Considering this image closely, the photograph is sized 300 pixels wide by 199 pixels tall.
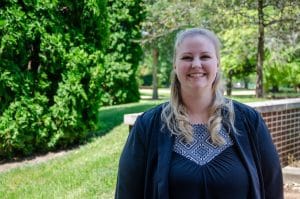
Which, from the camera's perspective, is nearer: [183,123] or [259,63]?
[183,123]

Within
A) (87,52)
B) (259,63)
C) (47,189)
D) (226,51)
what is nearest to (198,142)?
(47,189)

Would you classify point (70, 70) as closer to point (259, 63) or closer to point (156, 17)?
point (259, 63)

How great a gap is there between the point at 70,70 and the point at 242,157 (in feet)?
21.6

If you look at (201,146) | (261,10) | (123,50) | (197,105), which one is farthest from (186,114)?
(123,50)

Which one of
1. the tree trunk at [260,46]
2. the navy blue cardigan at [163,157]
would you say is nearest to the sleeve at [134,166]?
the navy blue cardigan at [163,157]

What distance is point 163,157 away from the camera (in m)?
2.21

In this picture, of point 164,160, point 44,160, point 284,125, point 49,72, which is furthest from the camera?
point 49,72

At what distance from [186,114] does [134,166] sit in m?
0.36

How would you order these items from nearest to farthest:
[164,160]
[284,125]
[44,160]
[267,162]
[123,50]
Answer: [164,160], [267,162], [284,125], [44,160], [123,50]

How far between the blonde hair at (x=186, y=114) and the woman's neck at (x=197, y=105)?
2 cm

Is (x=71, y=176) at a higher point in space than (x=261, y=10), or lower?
lower

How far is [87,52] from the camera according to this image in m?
8.98

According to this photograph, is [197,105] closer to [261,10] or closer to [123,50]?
[261,10]

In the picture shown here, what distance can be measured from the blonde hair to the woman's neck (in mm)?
21
